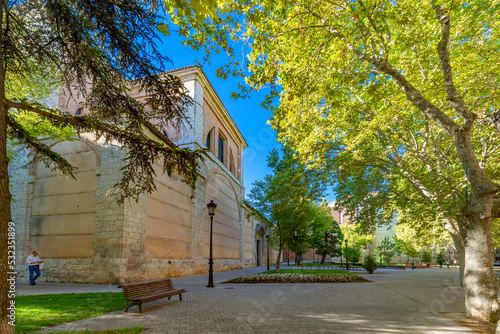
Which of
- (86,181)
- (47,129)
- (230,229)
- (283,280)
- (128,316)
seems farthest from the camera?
(230,229)

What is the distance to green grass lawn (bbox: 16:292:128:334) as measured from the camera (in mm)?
5402

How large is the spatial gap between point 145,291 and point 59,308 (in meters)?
1.82

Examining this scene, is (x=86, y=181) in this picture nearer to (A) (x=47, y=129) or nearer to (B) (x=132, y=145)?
(A) (x=47, y=129)

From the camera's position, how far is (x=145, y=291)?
732 cm

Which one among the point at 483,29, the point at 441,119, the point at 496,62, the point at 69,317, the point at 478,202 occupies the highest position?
the point at 483,29

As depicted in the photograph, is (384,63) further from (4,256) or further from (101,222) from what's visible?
(101,222)

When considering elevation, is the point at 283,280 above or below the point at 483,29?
below

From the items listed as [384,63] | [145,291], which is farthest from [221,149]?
[384,63]

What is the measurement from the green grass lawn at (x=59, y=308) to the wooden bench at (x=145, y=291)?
53cm

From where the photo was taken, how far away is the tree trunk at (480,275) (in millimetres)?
6125

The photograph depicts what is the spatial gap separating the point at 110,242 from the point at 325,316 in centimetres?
923

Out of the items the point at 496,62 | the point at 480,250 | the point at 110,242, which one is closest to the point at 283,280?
the point at 110,242

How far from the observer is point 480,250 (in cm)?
634

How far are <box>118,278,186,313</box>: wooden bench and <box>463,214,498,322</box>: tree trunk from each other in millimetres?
7004
